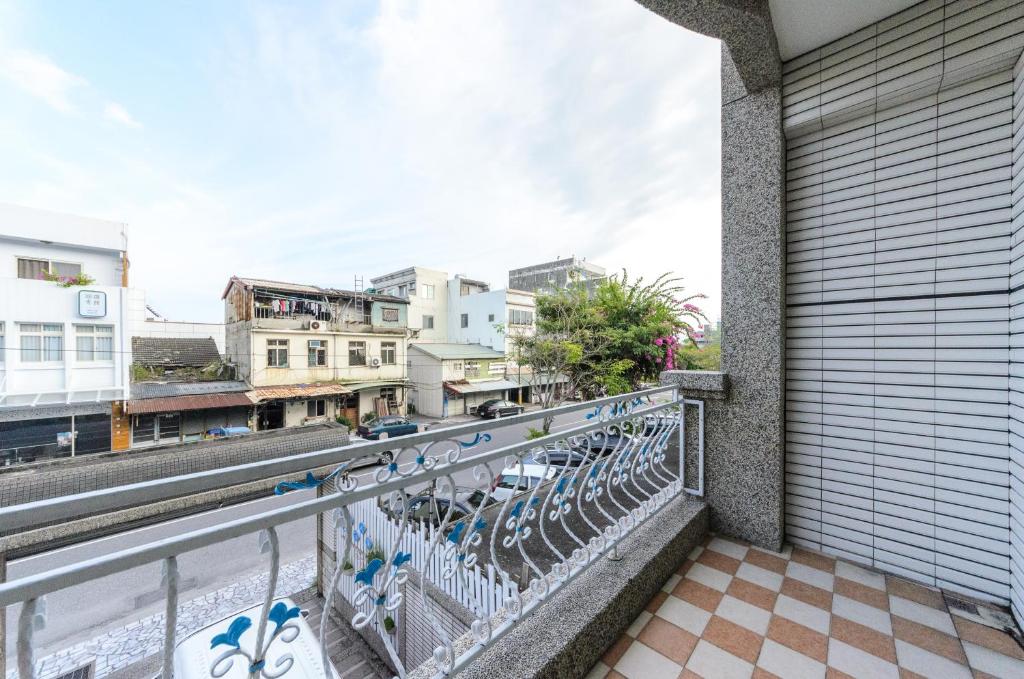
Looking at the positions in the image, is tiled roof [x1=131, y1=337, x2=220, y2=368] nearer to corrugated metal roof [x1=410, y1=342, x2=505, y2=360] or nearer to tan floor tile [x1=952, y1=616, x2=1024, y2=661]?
corrugated metal roof [x1=410, y1=342, x2=505, y2=360]

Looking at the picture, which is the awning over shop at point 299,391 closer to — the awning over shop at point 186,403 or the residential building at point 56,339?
the awning over shop at point 186,403

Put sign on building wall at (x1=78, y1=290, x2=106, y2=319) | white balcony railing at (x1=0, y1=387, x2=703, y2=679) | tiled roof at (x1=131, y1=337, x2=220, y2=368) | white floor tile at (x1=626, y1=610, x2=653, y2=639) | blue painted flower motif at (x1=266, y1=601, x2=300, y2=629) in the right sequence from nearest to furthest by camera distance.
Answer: white balcony railing at (x1=0, y1=387, x2=703, y2=679)
blue painted flower motif at (x1=266, y1=601, x2=300, y2=629)
white floor tile at (x1=626, y1=610, x2=653, y2=639)
sign on building wall at (x1=78, y1=290, x2=106, y2=319)
tiled roof at (x1=131, y1=337, x2=220, y2=368)

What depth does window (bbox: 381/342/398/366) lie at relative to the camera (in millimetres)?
→ 17281

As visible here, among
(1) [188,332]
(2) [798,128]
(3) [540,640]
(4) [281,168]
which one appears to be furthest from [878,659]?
(1) [188,332]

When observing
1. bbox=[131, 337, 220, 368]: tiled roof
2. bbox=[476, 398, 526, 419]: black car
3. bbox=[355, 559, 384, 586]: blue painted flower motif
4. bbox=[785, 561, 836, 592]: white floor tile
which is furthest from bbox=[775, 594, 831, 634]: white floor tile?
bbox=[131, 337, 220, 368]: tiled roof

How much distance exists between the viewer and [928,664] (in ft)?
5.40

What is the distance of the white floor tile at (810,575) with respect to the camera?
7.10ft

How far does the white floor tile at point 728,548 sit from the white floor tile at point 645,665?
40.2 inches

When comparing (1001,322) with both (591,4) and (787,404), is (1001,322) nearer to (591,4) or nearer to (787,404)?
(787,404)

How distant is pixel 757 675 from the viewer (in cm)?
161

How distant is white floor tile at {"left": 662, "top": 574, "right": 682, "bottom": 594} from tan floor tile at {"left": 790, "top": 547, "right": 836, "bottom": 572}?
815 mm

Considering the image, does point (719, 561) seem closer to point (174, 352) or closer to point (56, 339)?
point (56, 339)

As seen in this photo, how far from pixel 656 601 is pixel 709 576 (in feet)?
1.39

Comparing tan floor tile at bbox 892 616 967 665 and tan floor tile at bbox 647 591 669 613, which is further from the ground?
tan floor tile at bbox 647 591 669 613
